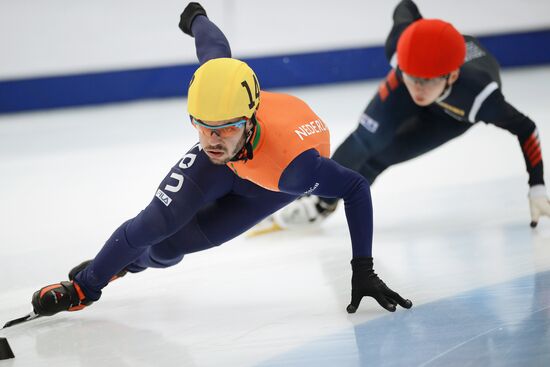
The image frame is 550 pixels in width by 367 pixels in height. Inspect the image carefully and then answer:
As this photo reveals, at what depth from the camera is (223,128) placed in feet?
9.62

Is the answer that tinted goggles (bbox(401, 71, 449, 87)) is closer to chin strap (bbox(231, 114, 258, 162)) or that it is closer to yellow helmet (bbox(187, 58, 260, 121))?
chin strap (bbox(231, 114, 258, 162))

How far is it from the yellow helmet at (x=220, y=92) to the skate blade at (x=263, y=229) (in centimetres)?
178

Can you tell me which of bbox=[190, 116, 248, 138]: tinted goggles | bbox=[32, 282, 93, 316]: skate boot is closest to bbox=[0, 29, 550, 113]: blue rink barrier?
bbox=[32, 282, 93, 316]: skate boot

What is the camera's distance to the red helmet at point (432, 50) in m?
3.93

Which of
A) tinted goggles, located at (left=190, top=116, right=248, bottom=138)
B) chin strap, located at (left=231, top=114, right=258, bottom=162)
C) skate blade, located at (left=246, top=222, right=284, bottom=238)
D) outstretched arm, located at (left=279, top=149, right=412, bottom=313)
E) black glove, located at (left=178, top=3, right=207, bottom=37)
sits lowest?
skate blade, located at (left=246, top=222, right=284, bottom=238)

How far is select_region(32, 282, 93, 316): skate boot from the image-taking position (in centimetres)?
334

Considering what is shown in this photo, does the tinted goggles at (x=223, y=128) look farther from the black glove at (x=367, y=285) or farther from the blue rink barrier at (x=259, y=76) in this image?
the blue rink barrier at (x=259, y=76)

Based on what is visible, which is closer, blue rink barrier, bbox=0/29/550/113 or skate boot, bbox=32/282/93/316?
skate boot, bbox=32/282/93/316

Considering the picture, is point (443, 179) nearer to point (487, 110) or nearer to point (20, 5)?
point (487, 110)

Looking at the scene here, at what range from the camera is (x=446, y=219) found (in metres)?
4.60

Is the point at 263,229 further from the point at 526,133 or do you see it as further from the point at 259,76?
the point at 259,76

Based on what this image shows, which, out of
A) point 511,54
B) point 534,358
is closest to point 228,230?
point 534,358

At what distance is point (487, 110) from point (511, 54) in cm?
539

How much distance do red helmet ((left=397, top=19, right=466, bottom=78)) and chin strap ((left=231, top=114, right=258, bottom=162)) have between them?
1225 millimetres
